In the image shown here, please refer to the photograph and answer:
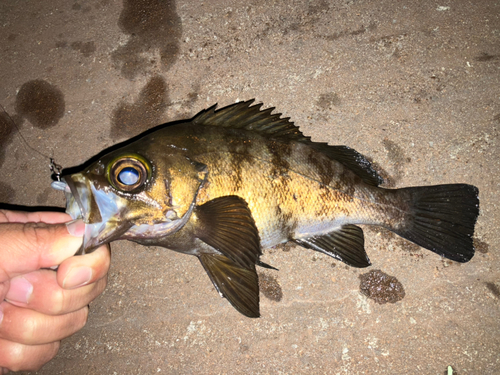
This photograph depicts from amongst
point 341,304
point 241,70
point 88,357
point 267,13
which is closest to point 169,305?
point 88,357

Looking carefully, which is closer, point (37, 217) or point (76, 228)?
point (76, 228)

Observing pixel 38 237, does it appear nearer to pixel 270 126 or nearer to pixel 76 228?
pixel 76 228

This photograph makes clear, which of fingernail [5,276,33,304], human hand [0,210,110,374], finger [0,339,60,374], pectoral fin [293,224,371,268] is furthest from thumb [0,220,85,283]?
pectoral fin [293,224,371,268]

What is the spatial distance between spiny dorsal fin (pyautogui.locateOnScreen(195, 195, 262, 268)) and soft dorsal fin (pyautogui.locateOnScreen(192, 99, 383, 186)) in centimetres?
66

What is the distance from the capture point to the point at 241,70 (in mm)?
3113

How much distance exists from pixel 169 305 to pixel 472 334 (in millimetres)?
2587

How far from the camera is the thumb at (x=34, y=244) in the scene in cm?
189

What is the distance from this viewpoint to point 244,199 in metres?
2.13

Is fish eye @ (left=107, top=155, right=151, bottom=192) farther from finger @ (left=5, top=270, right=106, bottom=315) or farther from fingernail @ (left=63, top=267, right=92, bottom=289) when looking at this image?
finger @ (left=5, top=270, right=106, bottom=315)

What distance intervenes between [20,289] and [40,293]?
12cm

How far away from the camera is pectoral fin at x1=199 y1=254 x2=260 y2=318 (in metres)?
2.32

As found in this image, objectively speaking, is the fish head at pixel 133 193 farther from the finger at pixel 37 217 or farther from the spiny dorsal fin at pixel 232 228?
the finger at pixel 37 217

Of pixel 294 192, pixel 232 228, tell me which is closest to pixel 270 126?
pixel 294 192

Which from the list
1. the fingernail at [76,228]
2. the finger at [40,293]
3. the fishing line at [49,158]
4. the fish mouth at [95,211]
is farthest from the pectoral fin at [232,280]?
the fishing line at [49,158]
